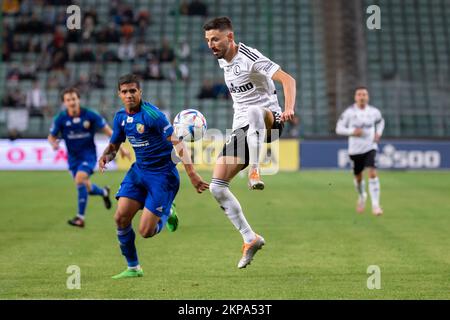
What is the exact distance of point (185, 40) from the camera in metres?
35.1

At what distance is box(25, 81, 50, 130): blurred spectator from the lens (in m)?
30.2

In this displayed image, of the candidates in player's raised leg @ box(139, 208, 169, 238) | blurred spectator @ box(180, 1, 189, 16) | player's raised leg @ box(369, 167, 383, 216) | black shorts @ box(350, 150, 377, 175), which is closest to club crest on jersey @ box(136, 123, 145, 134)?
player's raised leg @ box(139, 208, 169, 238)

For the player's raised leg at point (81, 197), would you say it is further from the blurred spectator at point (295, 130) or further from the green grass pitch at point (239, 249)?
the blurred spectator at point (295, 130)

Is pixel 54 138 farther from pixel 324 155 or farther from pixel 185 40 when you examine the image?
pixel 185 40

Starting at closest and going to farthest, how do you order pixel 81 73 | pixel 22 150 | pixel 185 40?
pixel 22 150 < pixel 81 73 < pixel 185 40

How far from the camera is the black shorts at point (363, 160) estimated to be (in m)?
17.8

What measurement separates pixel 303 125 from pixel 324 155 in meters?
1.45

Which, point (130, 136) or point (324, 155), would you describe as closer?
point (130, 136)

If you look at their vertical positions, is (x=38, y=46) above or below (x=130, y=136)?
above

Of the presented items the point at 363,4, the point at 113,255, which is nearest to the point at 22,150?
the point at 363,4

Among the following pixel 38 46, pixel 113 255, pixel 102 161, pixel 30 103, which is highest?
pixel 38 46

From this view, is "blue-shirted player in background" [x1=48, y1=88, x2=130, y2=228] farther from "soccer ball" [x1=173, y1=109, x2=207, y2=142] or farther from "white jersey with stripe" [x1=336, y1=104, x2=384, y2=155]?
"soccer ball" [x1=173, y1=109, x2=207, y2=142]

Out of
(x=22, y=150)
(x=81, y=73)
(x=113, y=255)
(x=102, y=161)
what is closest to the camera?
(x=102, y=161)

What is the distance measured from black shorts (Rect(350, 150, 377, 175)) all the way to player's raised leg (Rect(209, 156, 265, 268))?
8.30 metres
